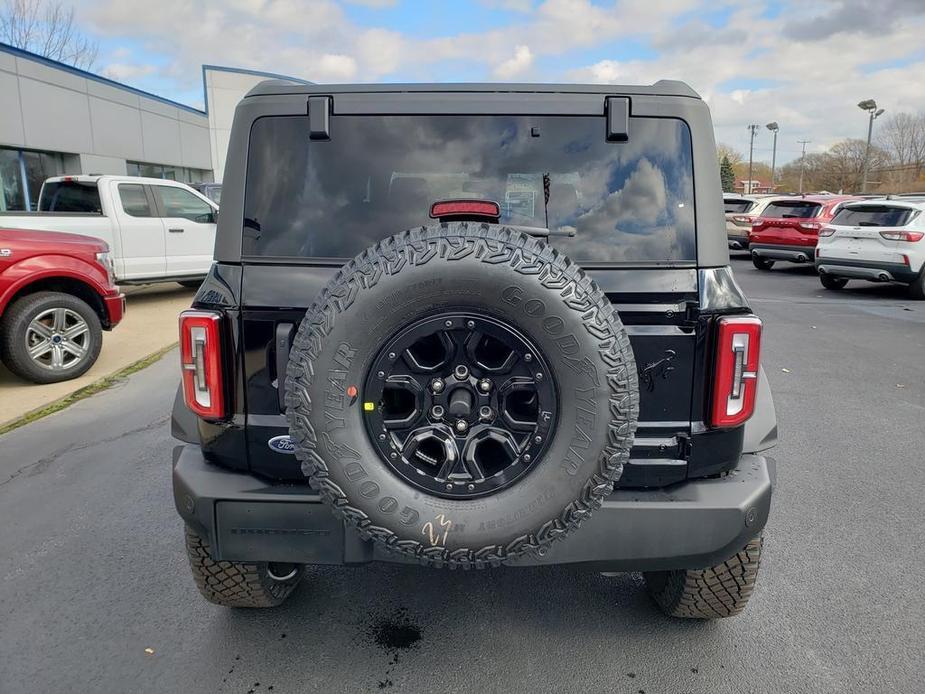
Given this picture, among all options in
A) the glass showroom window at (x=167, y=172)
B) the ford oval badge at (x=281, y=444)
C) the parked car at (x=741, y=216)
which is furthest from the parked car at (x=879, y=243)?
the glass showroom window at (x=167, y=172)

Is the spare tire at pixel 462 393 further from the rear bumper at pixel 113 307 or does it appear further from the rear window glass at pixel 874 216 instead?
the rear window glass at pixel 874 216

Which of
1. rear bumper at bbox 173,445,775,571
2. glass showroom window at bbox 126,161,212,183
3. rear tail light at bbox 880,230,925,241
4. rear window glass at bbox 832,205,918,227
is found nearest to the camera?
rear bumper at bbox 173,445,775,571

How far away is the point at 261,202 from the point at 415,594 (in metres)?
1.78

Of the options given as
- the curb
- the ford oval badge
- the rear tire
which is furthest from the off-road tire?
the ford oval badge

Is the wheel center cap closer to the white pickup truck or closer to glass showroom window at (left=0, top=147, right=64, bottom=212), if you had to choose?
the white pickup truck

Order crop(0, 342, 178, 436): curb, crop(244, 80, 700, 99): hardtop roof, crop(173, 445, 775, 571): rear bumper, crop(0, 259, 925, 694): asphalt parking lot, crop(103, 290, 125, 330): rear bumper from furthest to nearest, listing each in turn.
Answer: crop(103, 290, 125, 330): rear bumper, crop(0, 342, 178, 436): curb, crop(0, 259, 925, 694): asphalt parking lot, crop(244, 80, 700, 99): hardtop roof, crop(173, 445, 775, 571): rear bumper

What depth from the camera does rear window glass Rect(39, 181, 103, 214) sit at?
32.3 feet

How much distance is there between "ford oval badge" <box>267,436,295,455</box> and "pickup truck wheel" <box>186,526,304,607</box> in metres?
0.53

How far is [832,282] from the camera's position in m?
13.5

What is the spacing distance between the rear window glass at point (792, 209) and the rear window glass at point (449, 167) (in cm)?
1507

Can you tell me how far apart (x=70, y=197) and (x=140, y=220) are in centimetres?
108

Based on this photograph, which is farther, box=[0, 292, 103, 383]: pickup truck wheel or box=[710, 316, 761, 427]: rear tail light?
box=[0, 292, 103, 383]: pickup truck wheel

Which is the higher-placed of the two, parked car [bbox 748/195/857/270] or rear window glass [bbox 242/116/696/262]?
rear window glass [bbox 242/116/696/262]

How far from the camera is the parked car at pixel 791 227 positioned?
50.0 feet
